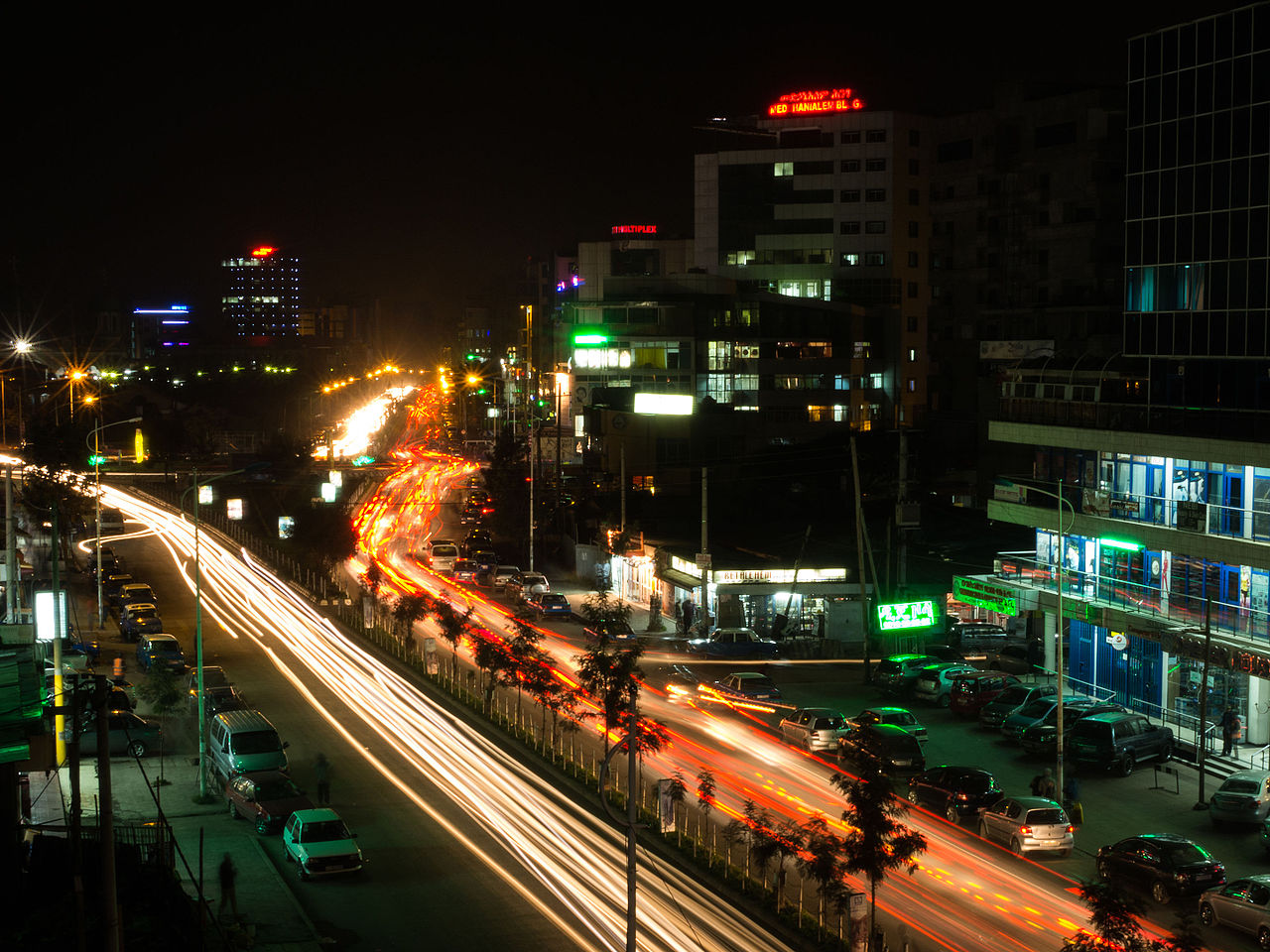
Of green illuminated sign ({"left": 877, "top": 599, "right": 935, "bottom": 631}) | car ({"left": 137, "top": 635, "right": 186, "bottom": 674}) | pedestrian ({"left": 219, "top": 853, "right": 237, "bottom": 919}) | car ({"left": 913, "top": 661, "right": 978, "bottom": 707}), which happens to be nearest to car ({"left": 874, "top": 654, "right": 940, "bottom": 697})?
car ({"left": 913, "top": 661, "right": 978, "bottom": 707})

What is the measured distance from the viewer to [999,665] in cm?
4022

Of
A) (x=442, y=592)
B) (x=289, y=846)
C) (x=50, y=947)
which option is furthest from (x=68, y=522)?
(x=50, y=947)

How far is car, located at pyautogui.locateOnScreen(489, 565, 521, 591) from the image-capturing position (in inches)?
2186

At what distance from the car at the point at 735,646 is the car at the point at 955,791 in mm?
15144

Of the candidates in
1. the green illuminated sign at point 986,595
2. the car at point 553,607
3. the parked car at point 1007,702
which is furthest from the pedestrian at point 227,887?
the car at point 553,607

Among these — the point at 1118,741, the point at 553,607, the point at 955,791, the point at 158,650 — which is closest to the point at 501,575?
the point at 553,607

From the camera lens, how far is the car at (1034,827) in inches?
934

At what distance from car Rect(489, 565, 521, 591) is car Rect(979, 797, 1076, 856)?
1313 inches

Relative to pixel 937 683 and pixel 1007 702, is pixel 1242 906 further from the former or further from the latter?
pixel 937 683

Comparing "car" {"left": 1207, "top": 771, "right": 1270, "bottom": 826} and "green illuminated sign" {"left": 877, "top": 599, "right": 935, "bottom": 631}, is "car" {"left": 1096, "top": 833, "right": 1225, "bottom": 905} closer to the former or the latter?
"car" {"left": 1207, "top": 771, "right": 1270, "bottom": 826}

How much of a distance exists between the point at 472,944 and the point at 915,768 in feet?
40.9

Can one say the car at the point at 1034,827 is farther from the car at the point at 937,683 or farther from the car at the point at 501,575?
the car at the point at 501,575

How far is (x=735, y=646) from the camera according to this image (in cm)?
4197

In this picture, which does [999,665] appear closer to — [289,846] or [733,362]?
[289,846]
